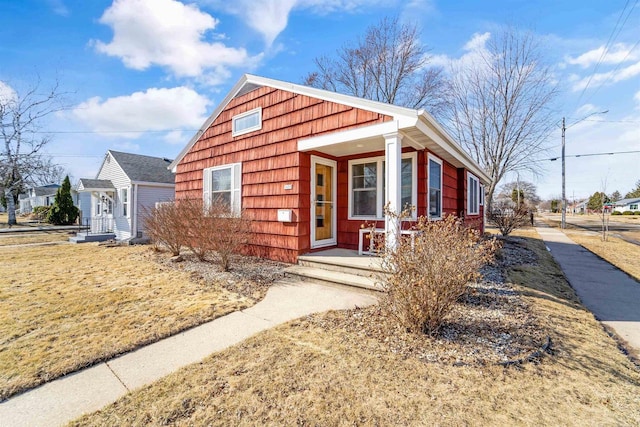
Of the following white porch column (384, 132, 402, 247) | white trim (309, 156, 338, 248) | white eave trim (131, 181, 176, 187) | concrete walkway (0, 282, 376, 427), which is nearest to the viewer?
concrete walkway (0, 282, 376, 427)

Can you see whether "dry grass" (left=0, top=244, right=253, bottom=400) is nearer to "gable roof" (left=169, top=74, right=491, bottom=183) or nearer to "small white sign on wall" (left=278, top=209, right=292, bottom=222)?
"small white sign on wall" (left=278, top=209, right=292, bottom=222)

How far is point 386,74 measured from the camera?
1984cm

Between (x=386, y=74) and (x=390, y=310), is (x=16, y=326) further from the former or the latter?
(x=386, y=74)

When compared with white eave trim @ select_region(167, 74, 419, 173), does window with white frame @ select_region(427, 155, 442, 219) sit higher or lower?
lower

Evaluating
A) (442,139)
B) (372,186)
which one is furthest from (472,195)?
(372,186)

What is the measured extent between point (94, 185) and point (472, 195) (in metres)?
17.5

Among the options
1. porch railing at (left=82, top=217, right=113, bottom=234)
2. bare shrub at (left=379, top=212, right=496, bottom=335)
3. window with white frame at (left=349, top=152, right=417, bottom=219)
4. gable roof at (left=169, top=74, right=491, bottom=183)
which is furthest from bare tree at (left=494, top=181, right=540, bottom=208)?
porch railing at (left=82, top=217, right=113, bottom=234)

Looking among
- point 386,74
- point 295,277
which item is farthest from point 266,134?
point 386,74

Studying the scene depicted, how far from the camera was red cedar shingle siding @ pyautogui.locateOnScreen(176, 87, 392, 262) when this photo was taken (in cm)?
593

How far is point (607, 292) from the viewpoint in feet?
17.7

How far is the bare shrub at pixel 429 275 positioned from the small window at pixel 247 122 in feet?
18.3

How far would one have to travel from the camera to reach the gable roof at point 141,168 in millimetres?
13250

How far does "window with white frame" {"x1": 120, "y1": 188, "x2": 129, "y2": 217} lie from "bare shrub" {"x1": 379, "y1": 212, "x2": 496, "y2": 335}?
14.0 m

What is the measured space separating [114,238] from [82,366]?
43.3 feet
